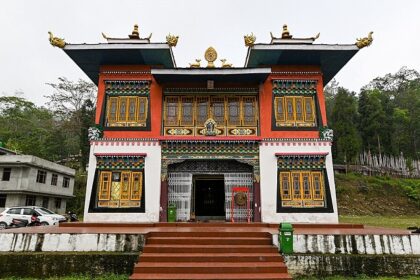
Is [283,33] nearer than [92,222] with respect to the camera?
No

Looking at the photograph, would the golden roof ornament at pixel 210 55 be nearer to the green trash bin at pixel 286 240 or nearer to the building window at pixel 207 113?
the building window at pixel 207 113

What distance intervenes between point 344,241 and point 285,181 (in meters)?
4.36

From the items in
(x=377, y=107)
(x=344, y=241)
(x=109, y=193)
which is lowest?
(x=344, y=241)

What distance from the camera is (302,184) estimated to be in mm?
12086

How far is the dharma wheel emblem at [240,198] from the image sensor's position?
40.3 feet

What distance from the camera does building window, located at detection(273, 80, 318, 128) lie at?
1266cm

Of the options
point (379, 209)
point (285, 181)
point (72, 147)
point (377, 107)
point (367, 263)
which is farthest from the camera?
point (72, 147)

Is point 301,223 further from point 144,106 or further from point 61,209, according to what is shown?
point 61,209

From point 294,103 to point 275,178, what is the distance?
10.5 ft

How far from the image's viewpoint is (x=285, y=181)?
1213 cm

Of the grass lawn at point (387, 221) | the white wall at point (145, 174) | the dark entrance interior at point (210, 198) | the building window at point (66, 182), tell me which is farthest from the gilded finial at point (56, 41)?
the building window at point (66, 182)

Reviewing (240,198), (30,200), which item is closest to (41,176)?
(30,200)

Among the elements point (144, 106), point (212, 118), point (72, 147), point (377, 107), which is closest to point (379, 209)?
point (377, 107)

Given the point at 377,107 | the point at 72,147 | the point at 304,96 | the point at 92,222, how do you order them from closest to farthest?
the point at 92,222, the point at 304,96, the point at 377,107, the point at 72,147
